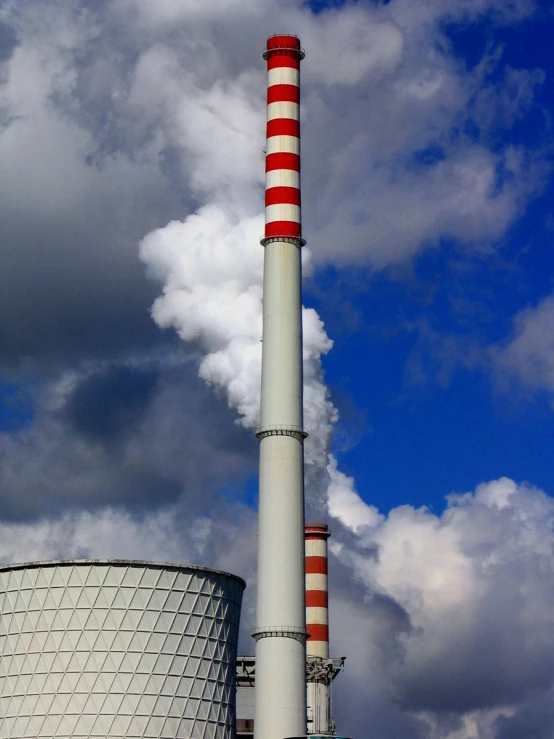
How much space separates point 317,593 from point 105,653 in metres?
17.2

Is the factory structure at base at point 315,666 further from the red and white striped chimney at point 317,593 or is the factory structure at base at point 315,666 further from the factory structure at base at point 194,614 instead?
the factory structure at base at point 194,614

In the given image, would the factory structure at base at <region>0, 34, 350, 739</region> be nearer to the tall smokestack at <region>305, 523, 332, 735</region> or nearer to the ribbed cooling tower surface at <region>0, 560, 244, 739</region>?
the ribbed cooling tower surface at <region>0, 560, 244, 739</region>

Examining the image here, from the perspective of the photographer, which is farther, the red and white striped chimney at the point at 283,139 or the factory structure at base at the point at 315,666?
the factory structure at base at the point at 315,666

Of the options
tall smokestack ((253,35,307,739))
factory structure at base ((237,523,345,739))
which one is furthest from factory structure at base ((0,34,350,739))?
factory structure at base ((237,523,345,739))

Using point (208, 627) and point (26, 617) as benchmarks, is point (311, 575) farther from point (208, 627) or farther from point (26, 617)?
point (26, 617)

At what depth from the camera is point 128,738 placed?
46.6 meters

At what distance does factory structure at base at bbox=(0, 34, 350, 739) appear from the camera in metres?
39.3

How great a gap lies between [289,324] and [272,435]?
3926 mm

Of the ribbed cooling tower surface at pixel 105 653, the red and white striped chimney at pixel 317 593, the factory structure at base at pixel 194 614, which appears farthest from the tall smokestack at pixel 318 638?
the ribbed cooling tower surface at pixel 105 653

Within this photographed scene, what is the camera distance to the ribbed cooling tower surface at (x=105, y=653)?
46688 mm

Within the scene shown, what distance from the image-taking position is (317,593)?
61.8m

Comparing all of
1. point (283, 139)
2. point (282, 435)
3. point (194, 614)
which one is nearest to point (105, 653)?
point (194, 614)

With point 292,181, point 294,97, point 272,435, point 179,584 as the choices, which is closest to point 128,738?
point 179,584

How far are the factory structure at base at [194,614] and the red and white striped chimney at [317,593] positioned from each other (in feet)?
31.7
